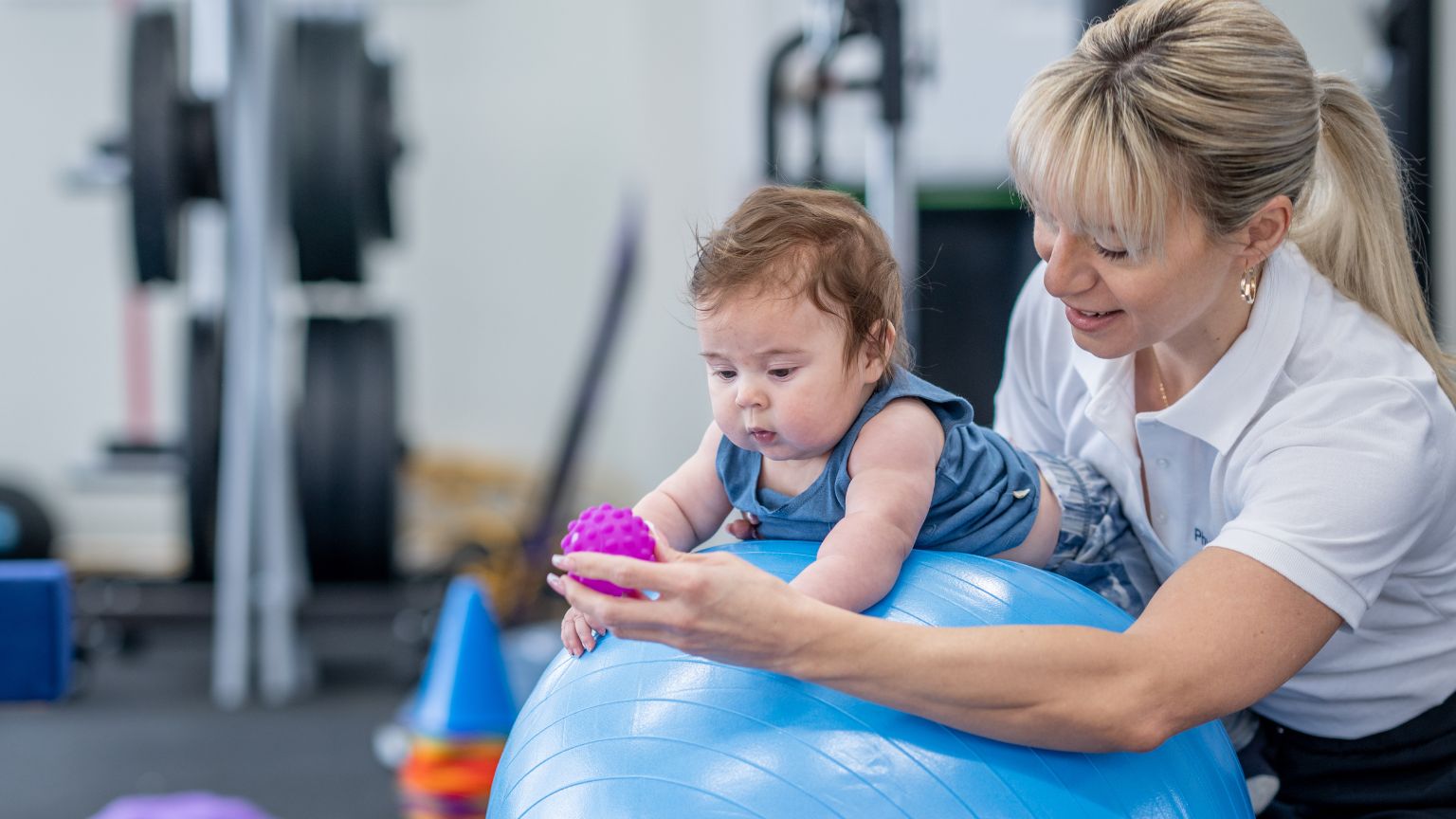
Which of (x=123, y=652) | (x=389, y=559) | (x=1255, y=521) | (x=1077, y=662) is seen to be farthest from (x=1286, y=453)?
(x=123, y=652)

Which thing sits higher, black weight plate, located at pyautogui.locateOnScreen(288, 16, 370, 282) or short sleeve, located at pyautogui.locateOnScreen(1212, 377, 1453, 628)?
black weight plate, located at pyautogui.locateOnScreen(288, 16, 370, 282)

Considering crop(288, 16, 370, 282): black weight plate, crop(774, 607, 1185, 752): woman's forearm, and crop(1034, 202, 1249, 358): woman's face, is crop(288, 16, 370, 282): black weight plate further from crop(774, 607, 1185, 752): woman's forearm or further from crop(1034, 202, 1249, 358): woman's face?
crop(774, 607, 1185, 752): woman's forearm

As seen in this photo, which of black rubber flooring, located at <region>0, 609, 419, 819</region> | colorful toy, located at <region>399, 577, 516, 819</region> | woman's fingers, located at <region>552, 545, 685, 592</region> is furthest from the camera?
black rubber flooring, located at <region>0, 609, 419, 819</region>

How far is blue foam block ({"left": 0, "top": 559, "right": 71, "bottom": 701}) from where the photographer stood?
124cm

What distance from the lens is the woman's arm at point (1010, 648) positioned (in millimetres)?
904

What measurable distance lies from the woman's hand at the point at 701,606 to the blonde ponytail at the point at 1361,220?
66cm

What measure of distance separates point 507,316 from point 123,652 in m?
1.77

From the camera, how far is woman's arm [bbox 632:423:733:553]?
1303mm

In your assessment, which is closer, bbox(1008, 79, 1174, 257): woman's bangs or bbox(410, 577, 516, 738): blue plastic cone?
bbox(1008, 79, 1174, 257): woman's bangs

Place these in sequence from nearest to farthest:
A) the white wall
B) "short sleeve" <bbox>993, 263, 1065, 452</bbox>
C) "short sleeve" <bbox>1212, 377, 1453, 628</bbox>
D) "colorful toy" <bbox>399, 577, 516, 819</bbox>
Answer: "short sleeve" <bbox>1212, 377, 1453, 628</bbox>, "short sleeve" <bbox>993, 263, 1065, 452</bbox>, "colorful toy" <bbox>399, 577, 516, 819</bbox>, the white wall

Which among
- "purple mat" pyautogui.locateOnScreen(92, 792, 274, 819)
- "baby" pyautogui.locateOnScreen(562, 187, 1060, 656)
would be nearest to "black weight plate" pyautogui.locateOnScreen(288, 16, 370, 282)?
"purple mat" pyautogui.locateOnScreen(92, 792, 274, 819)

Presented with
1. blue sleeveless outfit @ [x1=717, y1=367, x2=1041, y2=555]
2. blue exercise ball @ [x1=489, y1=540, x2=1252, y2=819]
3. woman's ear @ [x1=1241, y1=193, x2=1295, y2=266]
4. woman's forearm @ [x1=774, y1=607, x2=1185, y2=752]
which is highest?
woman's ear @ [x1=1241, y1=193, x2=1295, y2=266]

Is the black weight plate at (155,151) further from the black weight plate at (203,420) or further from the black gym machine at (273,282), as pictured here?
the black weight plate at (203,420)

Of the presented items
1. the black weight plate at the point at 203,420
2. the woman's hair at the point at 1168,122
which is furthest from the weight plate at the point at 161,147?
the woman's hair at the point at 1168,122
